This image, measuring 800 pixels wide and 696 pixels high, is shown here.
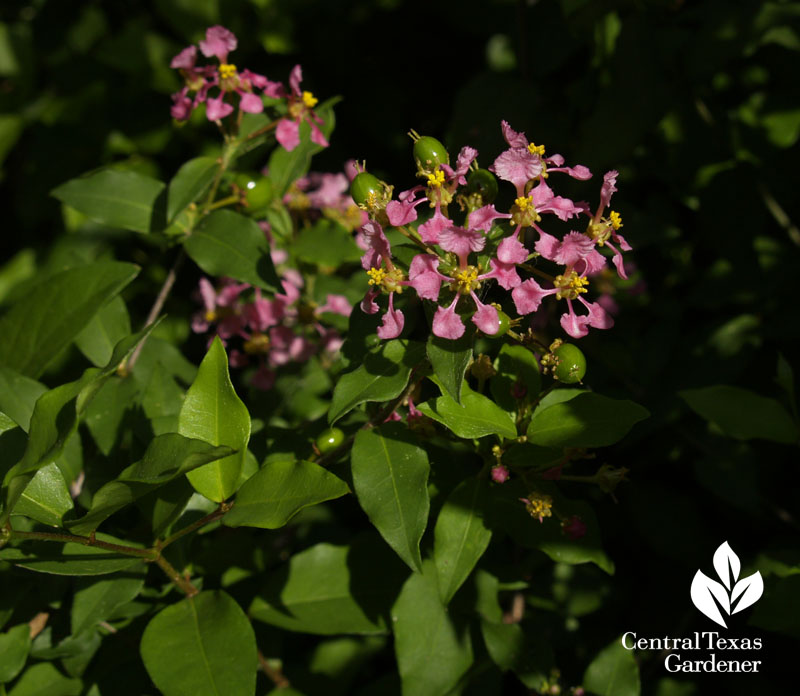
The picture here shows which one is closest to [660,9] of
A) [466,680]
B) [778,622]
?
[778,622]

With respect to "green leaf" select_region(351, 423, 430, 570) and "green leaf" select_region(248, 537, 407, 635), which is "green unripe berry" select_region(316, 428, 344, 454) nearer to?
"green leaf" select_region(351, 423, 430, 570)

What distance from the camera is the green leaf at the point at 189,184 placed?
5.25ft

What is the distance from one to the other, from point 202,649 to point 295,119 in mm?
1118

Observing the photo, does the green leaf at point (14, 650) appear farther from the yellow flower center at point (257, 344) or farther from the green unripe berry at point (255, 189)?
the green unripe berry at point (255, 189)

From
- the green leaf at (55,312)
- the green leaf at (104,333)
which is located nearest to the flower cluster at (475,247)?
the green leaf at (55,312)

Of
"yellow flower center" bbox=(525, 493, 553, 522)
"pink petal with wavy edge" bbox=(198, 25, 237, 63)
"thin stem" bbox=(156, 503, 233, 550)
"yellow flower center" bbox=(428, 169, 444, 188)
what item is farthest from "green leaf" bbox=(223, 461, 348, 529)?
"pink petal with wavy edge" bbox=(198, 25, 237, 63)

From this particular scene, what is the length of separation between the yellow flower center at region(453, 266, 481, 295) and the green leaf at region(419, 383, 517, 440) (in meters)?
0.17

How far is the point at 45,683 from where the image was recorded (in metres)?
1.46

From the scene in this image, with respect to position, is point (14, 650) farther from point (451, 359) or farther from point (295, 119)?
point (295, 119)

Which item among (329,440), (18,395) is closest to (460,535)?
(329,440)

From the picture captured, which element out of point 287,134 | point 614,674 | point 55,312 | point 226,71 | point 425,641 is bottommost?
point 614,674

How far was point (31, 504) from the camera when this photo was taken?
1209 mm

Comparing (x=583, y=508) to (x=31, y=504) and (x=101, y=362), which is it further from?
(x=101, y=362)

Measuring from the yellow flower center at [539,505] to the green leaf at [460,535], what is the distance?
Answer: 8cm
